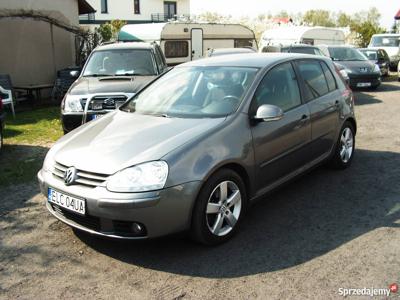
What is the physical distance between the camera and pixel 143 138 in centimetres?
408

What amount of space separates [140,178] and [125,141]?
548 millimetres

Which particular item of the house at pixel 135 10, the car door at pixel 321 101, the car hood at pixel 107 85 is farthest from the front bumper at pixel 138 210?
the house at pixel 135 10

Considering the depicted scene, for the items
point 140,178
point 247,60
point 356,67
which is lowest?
point 356,67

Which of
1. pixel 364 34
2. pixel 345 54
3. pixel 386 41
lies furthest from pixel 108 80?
pixel 364 34

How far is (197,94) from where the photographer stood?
4.80m

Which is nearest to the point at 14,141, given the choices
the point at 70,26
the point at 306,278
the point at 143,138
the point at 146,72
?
the point at 146,72

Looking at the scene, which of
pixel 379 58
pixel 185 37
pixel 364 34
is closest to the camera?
pixel 185 37

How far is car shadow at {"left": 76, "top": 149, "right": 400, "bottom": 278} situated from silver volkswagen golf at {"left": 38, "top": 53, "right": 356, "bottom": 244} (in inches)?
9.4

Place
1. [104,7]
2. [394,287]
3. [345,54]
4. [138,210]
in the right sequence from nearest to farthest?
[394,287] < [138,210] < [345,54] < [104,7]

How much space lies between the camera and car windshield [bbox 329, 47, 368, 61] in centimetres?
1623

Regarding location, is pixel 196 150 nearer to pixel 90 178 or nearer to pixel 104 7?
pixel 90 178

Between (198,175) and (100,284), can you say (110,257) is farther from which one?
(198,175)

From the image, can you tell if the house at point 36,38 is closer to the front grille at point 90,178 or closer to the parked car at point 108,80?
the parked car at point 108,80

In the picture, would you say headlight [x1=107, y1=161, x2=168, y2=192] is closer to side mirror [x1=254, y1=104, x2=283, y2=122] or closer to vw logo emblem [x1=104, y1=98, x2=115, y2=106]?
side mirror [x1=254, y1=104, x2=283, y2=122]
